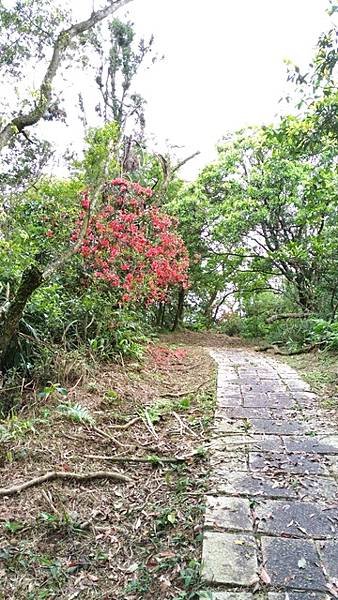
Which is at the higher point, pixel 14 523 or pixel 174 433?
pixel 174 433

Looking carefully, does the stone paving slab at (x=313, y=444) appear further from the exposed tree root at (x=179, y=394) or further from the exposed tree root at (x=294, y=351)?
the exposed tree root at (x=294, y=351)

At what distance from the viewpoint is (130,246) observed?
16.7ft

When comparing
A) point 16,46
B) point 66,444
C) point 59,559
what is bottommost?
point 59,559

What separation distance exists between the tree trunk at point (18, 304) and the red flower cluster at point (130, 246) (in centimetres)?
179

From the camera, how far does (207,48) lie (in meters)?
11.6

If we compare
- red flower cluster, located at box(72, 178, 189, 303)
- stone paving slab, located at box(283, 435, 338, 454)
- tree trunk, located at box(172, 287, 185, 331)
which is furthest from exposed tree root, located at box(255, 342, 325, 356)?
stone paving slab, located at box(283, 435, 338, 454)

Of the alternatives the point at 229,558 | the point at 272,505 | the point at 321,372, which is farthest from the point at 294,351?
the point at 229,558

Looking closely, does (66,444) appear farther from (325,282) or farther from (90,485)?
(325,282)

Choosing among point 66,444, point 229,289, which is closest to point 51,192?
point 66,444

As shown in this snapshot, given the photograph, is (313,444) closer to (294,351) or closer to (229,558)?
(229,558)

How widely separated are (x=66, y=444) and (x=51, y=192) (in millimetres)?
3986

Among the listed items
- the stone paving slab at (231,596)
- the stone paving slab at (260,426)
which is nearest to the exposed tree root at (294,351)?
the stone paving slab at (260,426)

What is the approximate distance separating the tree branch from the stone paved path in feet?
26.1

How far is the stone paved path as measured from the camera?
52.7 inches
